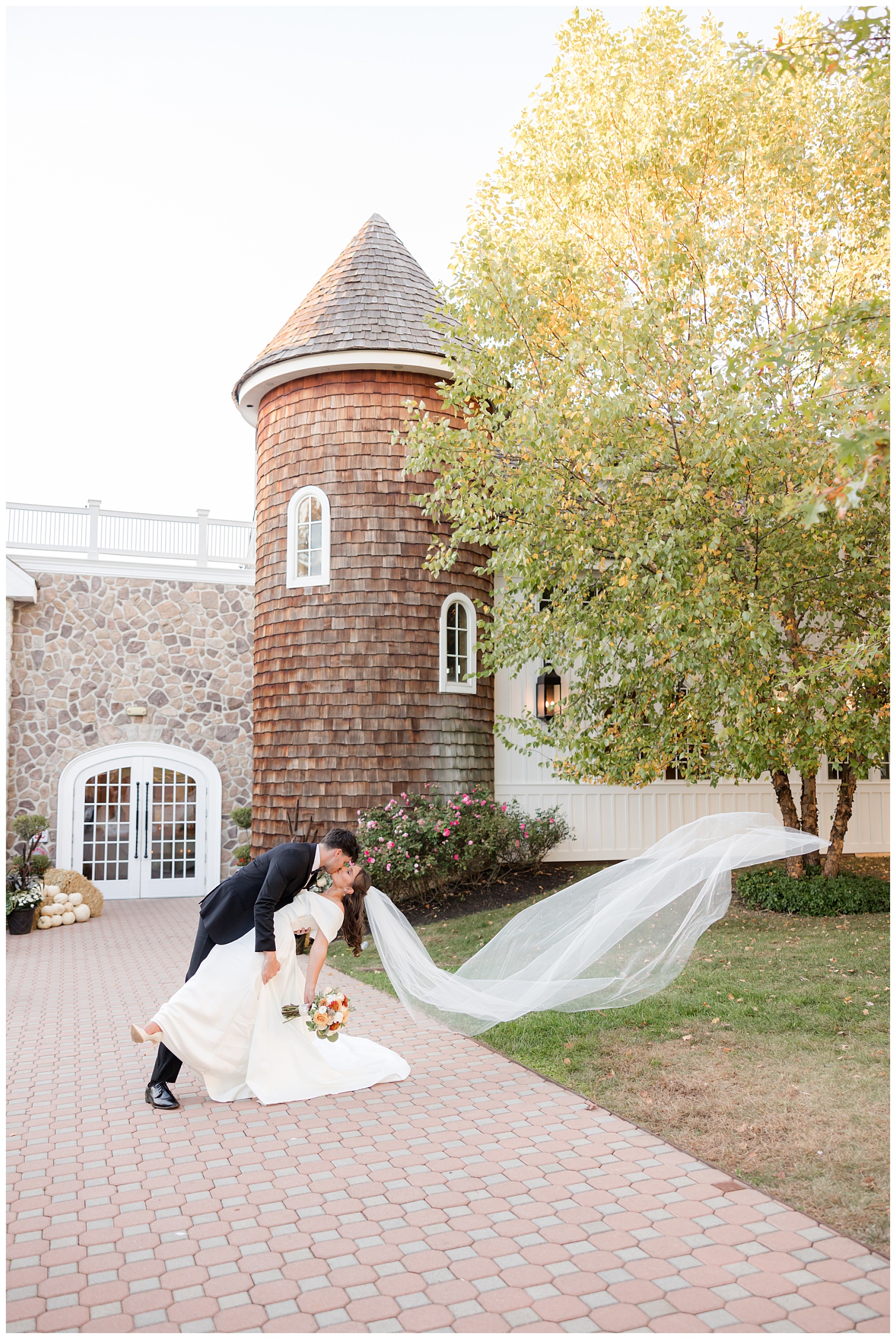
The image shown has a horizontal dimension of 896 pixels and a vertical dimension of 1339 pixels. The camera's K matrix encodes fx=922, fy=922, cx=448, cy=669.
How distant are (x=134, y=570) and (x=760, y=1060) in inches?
480

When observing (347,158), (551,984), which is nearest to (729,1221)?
(551,984)

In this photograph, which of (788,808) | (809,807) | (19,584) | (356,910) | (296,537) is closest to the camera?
(356,910)

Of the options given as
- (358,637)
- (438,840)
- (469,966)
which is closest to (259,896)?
Answer: (469,966)

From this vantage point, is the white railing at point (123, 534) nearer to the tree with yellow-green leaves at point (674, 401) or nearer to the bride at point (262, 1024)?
the tree with yellow-green leaves at point (674, 401)

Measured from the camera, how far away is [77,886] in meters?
13.0

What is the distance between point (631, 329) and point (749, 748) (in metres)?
3.85

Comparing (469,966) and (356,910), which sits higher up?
(356,910)

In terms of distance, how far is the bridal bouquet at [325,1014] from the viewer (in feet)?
17.7

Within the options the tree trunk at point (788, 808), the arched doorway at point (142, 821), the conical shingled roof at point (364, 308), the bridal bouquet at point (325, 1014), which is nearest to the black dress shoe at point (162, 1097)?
the bridal bouquet at point (325, 1014)

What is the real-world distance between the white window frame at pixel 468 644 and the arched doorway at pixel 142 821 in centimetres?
471

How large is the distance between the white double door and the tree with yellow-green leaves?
6.80 m

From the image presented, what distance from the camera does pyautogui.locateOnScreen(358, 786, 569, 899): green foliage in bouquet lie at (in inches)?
439

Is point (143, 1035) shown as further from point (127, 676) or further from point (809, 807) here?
point (127, 676)

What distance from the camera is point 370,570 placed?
12.4 metres
